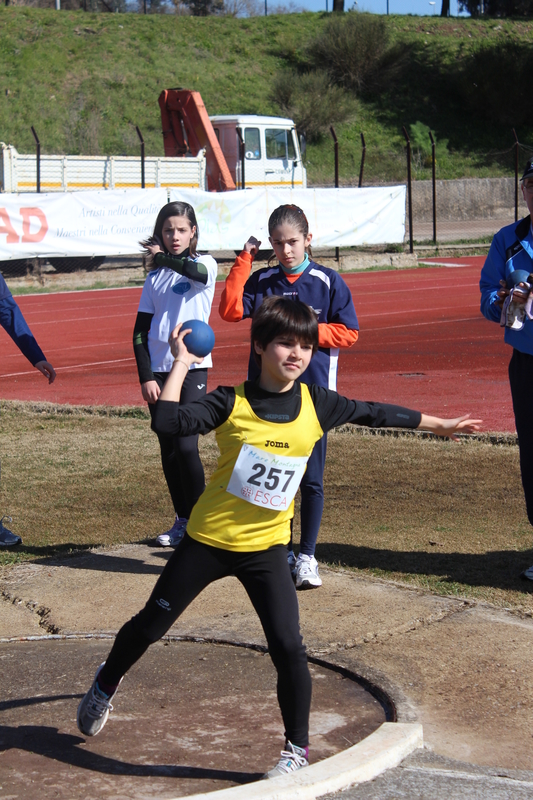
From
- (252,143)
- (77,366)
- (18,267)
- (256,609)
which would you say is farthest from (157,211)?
(256,609)

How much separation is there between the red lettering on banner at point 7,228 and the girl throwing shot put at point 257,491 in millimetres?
19760

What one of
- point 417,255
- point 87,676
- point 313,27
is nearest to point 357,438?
point 87,676

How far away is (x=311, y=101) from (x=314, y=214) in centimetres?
2547

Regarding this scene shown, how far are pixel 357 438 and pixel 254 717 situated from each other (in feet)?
17.3

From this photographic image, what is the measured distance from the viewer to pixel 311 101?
5081cm

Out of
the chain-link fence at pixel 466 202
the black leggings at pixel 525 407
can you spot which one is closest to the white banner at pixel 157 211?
the chain-link fence at pixel 466 202

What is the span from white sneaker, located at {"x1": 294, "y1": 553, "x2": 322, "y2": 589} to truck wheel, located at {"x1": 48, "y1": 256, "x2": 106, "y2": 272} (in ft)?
70.8

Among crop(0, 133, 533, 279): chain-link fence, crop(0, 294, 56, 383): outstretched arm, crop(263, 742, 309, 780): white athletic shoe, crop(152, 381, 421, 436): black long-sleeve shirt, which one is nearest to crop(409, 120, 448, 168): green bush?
crop(0, 133, 533, 279): chain-link fence

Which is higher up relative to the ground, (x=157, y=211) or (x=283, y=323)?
(x=157, y=211)

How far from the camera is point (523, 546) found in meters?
5.82

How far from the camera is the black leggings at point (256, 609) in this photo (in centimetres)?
314

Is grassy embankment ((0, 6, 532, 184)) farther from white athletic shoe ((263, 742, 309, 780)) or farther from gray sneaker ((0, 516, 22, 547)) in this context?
white athletic shoe ((263, 742, 309, 780))

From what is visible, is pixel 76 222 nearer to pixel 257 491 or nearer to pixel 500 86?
pixel 257 491

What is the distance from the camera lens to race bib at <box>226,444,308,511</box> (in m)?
3.26
